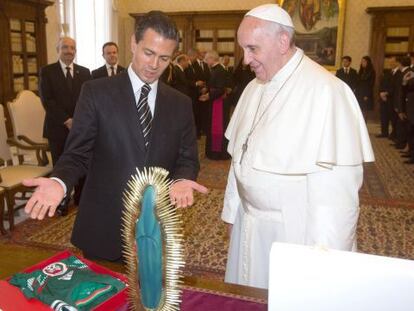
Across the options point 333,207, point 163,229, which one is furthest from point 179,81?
point 163,229

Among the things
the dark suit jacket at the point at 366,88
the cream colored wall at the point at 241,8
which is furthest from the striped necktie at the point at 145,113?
the cream colored wall at the point at 241,8

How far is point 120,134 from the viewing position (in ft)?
5.73

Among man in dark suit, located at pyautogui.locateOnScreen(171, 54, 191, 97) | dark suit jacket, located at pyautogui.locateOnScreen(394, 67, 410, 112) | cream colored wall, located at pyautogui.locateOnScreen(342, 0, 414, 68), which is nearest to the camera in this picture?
dark suit jacket, located at pyautogui.locateOnScreen(394, 67, 410, 112)

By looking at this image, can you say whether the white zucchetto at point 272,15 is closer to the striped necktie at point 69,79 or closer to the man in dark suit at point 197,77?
the striped necktie at point 69,79

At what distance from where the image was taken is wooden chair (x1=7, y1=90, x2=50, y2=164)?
4.84 meters

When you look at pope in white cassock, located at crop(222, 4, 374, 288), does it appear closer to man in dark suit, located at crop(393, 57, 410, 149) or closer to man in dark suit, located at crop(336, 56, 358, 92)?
man in dark suit, located at crop(393, 57, 410, 149)

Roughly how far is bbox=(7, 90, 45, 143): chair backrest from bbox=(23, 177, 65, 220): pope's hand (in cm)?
394

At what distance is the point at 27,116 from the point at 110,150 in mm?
3702

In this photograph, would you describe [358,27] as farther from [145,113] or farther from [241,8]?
[145,113]

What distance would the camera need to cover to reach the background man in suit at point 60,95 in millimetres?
4680

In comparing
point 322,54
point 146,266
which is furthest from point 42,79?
point 322,54

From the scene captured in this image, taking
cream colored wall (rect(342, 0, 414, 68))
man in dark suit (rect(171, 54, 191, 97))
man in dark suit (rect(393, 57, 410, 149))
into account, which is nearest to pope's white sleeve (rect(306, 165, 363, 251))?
man in dark suit (rect(171, 54, 191, 97))

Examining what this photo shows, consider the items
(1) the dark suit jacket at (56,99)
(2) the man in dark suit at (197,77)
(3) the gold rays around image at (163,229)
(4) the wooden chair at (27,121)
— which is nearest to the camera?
(3) the gold rays around image at (163,229)

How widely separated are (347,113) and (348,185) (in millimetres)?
322
